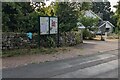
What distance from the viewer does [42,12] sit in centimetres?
2270

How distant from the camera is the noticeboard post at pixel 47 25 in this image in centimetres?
1934

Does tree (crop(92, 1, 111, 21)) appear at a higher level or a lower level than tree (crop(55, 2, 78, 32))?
higher

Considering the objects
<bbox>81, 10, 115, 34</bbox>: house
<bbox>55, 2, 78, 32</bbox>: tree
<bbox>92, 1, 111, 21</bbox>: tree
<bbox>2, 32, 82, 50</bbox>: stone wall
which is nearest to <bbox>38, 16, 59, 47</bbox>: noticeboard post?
<bbox>2, 32, 82, 50</bbox>: stone wall

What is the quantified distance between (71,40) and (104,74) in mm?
13580

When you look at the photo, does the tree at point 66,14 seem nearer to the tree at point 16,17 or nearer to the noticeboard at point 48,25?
the noticeboard at point 48,25

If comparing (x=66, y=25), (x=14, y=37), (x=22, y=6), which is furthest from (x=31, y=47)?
(x=66, y=25)

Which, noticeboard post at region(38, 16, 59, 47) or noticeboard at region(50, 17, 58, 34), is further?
noticeboard at region(50, 17, 58, 34)

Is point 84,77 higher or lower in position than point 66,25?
lower

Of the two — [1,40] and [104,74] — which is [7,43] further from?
[104,74]

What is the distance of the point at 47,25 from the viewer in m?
19.9

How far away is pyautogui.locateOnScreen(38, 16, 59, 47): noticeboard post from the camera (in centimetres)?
1934

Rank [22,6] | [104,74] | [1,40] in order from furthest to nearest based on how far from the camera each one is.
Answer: [22,6], [1,40], [104,74]

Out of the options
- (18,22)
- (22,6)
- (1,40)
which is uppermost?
(22,6)

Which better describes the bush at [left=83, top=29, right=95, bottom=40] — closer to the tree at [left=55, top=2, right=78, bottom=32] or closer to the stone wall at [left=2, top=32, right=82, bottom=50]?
Answer: the tree at [left=55, top=2, right=78, bottom=32]
